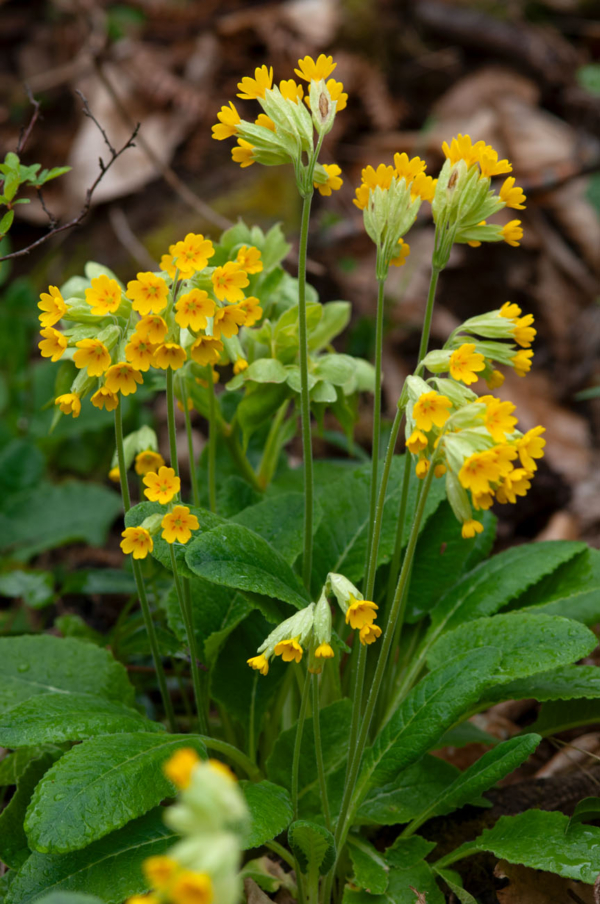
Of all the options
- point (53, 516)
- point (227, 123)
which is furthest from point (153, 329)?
point (53, 516)

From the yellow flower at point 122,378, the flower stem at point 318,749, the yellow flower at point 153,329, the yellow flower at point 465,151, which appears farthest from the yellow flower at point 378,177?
the flower stem at point 318,749

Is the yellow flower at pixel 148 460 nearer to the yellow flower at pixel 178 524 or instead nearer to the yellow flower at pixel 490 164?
the yellow flower at pixel 178 524

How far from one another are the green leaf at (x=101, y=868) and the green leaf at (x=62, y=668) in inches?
19.9

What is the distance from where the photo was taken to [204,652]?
2227mm

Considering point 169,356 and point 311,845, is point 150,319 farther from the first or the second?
point 311,845

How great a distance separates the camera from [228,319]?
1.84 meters

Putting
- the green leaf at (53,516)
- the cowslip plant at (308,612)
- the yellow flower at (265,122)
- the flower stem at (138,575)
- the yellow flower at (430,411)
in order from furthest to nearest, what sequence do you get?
the green leaf at (53,516) → the flower stem at (138,575) → the yellow flower at (265,122) → the cowslip plant at (308,612) → the yellow flower at (430,411)

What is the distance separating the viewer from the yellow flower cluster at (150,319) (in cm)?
172

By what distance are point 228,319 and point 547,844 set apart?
144cm

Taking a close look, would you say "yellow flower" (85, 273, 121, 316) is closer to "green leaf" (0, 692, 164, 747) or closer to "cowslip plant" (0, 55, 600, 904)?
"cowslip plant" (0, 55, 600, 904)

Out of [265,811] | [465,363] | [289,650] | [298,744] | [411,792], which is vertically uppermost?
[465,363]

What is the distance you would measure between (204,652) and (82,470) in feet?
7.25

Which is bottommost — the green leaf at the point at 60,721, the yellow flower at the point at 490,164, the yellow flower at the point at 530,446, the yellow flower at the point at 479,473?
the green leaf at the point at 60,721

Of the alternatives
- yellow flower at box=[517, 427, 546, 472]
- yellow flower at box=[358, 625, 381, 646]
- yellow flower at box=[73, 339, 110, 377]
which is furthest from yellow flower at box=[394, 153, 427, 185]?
yellow flower at box=[358, 625, 381, 646]
